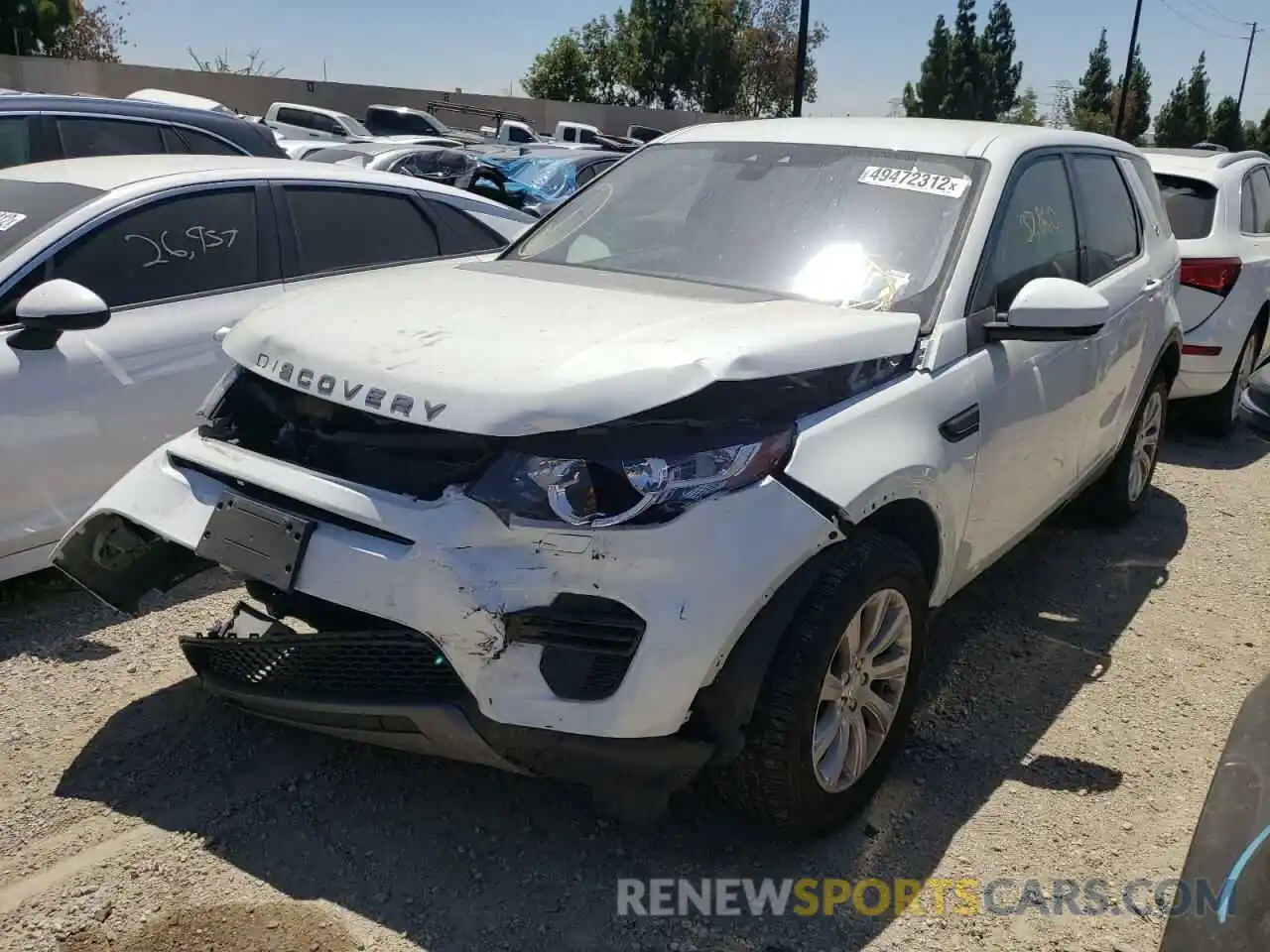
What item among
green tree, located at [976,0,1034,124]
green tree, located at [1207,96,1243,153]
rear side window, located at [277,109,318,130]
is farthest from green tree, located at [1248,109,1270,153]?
rear side window, located at [277,109,318,130]

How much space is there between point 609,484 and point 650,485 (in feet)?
0.30

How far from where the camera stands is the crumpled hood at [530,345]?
2.45m

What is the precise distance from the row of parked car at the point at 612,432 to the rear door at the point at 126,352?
1 cm

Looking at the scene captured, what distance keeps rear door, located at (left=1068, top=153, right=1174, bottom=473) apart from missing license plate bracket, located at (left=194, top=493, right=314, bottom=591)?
300cm

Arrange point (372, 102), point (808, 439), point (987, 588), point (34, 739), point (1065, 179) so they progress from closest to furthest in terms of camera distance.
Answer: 1. point (808, 439)
2. point (34, 739)
3. point (1065, 179)
4. point (987, 588)
5. point (372, 102)

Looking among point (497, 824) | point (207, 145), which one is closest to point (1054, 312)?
point (497, 824)

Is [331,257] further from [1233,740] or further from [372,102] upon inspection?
[372,102]

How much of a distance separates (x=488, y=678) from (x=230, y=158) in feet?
11.2

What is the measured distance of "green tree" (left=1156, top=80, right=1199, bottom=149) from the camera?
202 ft

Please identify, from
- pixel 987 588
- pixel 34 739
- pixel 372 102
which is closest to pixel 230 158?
pixel 34 739

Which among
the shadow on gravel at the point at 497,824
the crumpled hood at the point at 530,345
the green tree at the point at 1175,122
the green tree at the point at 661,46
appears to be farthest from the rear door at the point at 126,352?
the green tree at the point at 1175,122

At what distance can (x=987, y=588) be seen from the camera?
4695 mm

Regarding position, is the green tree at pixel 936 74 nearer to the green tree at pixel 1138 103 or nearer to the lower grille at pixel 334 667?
the green tree at pixel 1138 103

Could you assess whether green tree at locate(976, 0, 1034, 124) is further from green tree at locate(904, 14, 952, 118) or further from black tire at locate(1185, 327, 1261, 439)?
black tire at locate(1185, 327, 1261, 439)
